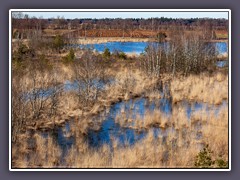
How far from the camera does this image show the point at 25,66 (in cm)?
629

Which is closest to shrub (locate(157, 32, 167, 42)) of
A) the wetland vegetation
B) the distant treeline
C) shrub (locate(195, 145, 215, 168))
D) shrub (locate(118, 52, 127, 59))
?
the wetland vegetation

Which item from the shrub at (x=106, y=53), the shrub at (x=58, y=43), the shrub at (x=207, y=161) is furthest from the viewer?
the shrub at (x=106, y=53)

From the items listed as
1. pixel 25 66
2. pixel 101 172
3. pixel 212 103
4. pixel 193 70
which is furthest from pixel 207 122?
pixel 25 66

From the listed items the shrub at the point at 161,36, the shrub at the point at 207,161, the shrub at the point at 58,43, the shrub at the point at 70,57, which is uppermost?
the shrub at the point at 161,36

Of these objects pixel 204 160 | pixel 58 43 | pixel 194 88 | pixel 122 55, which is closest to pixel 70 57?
pixel 58 43

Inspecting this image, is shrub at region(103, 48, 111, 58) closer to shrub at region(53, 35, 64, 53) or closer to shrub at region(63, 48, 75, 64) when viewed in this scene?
shrub at region(63, 48, 75, 64)

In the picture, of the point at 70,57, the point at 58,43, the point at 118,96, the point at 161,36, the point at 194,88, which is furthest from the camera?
the point at 118,96

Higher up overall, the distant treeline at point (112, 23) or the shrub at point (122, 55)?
the distant treeline at point (112, 23)

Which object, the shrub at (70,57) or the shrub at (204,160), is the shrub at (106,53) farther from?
the shrub at (204,160)

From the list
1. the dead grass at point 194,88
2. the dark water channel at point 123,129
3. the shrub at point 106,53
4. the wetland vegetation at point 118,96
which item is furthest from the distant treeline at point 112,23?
the dark water channel at point 123,129

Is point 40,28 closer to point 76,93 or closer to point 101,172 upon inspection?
point 76,93

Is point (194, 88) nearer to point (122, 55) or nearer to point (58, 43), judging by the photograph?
point (122, 55)

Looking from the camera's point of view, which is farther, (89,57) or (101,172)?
(89,57)
